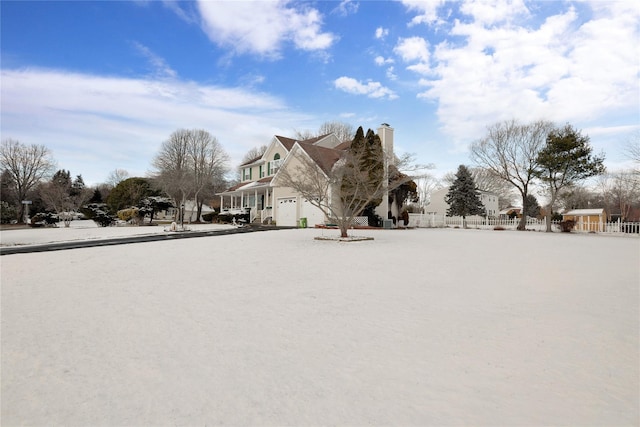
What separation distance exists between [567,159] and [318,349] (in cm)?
2861

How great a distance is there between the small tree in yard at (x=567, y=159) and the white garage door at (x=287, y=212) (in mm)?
19020

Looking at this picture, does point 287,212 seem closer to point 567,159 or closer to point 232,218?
point 232,218

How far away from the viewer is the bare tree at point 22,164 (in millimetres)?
41312

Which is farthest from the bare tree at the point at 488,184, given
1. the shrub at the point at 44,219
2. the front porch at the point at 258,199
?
the shrub at the point at 44,219

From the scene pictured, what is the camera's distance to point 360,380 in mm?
3006

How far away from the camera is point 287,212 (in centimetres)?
2758

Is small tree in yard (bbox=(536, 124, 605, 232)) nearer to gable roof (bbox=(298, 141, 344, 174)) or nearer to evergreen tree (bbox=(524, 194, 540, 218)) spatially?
gable roof (bbox=(298, 141, 344, 174))

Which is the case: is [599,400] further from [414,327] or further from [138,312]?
[138,312]

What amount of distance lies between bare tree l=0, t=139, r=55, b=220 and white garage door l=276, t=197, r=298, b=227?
3581cm

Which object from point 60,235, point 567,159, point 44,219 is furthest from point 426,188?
point 44,219

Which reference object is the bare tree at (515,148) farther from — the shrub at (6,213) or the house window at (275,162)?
the shrub at (6,213)

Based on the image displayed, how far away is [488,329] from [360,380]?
2244 mm

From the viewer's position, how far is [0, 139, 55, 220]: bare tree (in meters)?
41.3

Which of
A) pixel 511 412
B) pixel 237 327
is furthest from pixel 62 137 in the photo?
pixel 511 412
